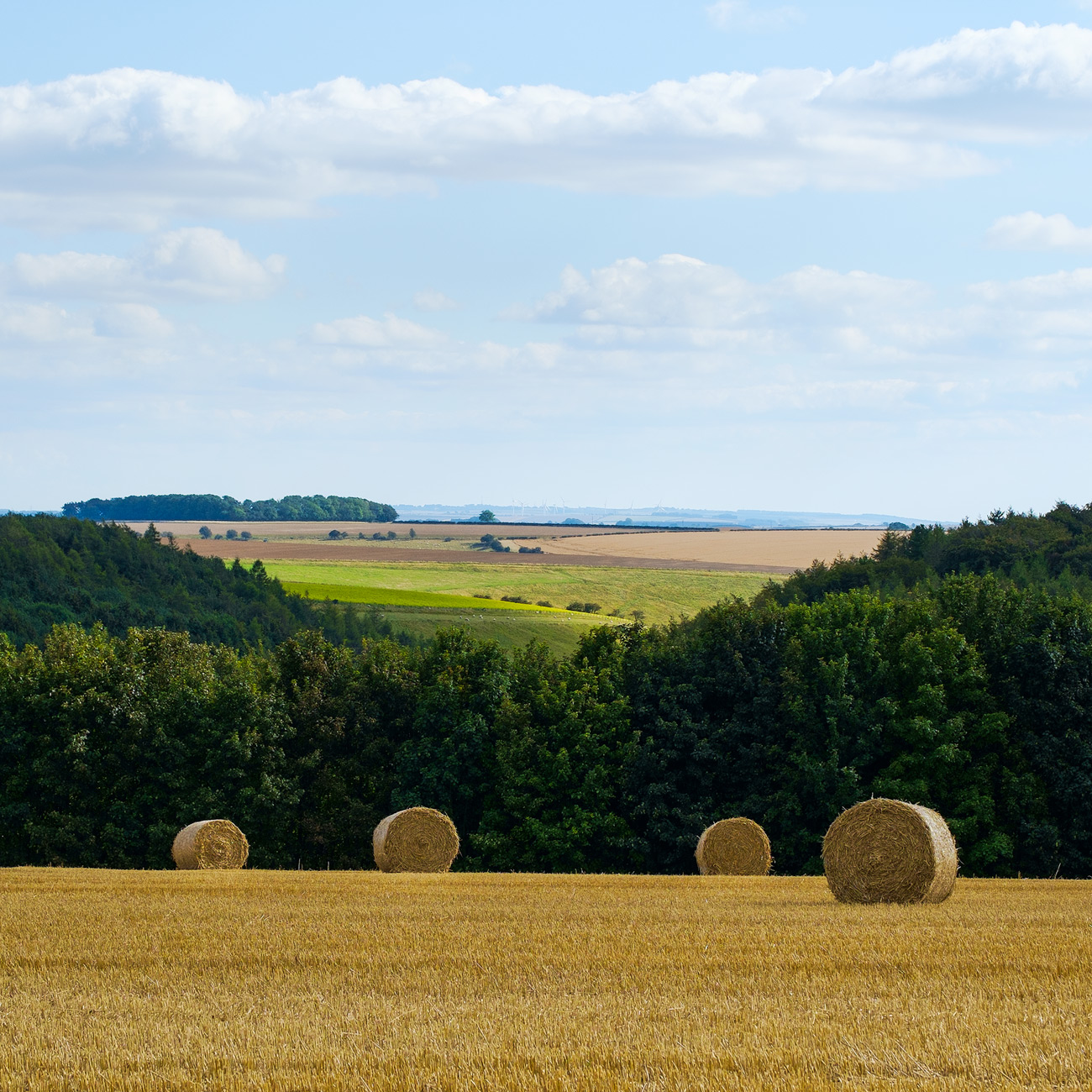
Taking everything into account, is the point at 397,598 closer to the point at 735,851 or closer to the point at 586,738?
the point at 586,738

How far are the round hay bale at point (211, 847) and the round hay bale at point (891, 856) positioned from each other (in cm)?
1672

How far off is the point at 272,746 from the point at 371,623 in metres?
60.6

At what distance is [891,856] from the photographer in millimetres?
22562

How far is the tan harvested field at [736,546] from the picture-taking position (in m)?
148

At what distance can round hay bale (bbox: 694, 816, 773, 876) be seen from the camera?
3384 centimetres

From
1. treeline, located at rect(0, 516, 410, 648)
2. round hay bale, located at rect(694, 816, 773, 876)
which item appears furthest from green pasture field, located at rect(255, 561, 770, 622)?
round hay bale, located at rect(694, 816, 773, 876)

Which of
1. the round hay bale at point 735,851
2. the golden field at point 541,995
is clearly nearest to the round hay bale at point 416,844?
the round hay bale at point 735,851

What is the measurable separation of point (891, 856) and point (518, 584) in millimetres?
115907

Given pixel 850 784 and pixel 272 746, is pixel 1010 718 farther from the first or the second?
pixel 272 746

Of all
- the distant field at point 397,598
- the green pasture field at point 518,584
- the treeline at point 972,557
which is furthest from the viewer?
the green pasture field at point 518,584

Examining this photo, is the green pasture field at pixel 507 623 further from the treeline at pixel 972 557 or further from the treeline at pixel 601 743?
the treeline at pixel 601 743

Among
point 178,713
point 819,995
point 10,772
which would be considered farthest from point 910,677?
point 819,995

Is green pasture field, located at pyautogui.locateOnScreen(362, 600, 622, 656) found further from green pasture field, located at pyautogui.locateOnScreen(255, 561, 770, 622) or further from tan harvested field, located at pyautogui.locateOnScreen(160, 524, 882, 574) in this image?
tan harvested field, located at pyautogui.locateOnScreen(160, 524, 882, 574)

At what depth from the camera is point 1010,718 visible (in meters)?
44.0
